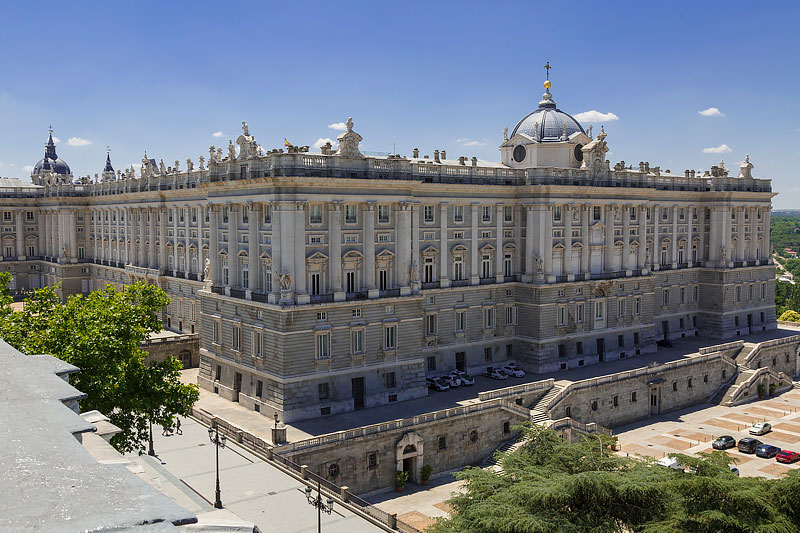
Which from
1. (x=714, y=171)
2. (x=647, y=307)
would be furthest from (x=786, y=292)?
(x=647, y=307)

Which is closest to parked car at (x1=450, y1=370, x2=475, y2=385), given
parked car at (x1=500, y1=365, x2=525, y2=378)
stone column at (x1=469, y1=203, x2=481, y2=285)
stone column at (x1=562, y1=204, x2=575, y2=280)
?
parked car at (x1=500, y1=365, x2=525, y2=378)

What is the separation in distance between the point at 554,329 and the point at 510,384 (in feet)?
28.3

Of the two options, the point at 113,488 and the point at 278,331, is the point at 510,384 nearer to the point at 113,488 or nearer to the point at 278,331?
the point at 278,331

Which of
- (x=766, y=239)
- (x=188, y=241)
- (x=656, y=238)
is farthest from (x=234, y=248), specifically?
(x=766, y=239)

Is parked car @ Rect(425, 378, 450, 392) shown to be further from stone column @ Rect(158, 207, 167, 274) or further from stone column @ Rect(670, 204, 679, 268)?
stone column @ Rect(670, 204, 679, 268)

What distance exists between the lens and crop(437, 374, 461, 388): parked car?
204 feet

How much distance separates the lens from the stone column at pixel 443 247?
213ft

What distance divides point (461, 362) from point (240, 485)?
2985cm

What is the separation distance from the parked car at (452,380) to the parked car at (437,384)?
18.2 inches

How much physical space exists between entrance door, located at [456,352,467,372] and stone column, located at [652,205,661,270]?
30.2 meters

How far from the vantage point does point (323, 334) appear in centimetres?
5381

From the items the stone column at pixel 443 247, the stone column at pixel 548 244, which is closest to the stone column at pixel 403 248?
the stone column at pixel 443 247

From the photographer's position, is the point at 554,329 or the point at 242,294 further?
the point at 554,329

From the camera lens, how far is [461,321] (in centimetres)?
6669
